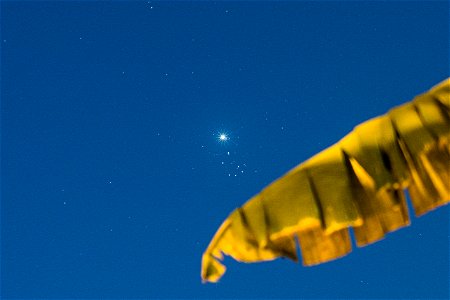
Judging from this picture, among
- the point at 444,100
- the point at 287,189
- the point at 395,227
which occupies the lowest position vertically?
the point at 395,227

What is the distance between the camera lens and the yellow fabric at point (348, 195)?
119 inches

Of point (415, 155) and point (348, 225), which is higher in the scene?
point (415, 155)

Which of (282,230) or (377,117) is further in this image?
(377,117)

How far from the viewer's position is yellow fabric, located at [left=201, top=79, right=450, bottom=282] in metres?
3.01

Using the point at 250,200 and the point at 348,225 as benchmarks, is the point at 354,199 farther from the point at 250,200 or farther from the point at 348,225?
the point at 250,200

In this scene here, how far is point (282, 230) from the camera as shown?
9.84ft

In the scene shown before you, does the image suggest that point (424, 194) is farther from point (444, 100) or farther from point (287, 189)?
point (287, 189)

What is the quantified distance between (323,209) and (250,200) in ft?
1.32

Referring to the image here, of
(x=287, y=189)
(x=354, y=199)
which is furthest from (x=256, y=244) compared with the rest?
(x=354, y=199)

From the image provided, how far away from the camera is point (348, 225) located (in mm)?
2992

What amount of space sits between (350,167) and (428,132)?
1.52ft

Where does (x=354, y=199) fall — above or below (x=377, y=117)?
below

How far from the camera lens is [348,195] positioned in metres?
3.05

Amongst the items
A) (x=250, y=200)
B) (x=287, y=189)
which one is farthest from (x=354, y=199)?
(x=250, y=200)
